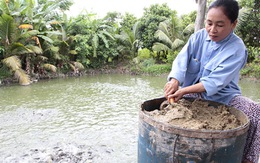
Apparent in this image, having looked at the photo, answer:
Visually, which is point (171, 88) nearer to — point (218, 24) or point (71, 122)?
point (218, 24)

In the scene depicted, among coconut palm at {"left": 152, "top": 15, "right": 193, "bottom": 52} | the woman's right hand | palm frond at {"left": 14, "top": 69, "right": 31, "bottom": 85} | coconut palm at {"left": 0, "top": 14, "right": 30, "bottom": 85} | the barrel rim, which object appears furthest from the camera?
coconut palm at {"left": 152, "top": 15, "right": 193, "bottom": 52}

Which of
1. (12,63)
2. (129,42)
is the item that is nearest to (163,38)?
(129,42)

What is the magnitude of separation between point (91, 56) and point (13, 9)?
4.77 meters

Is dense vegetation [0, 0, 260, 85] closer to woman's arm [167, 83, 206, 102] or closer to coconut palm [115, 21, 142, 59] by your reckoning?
coconut palm [115, 21, 142, 59]

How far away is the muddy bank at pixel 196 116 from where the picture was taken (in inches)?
65.8

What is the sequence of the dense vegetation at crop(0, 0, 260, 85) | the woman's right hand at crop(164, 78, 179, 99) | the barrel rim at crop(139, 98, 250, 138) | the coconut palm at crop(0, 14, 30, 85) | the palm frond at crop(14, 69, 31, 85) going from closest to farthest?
the barrel rim at crop(139, 98, 250, 138) < the woman's right hand at crop(164, 78, 179, 99) < the coconut palm at crop(0, 14, 30, 85) < the palm frond at crop(14, 69, 31, 85) < the dense vegetation at crop(0, 0, 260, 85)

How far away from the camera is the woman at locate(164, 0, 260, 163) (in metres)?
1.75

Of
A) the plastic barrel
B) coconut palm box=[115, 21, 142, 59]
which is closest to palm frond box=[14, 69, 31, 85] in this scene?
coconut palm box=[115, 21, 142, 59]

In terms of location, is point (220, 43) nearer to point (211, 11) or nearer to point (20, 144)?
point (211, 11)

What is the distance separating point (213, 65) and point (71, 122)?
417 cm

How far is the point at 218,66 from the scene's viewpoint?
1794 millimetres

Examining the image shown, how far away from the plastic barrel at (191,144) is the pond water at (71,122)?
217cm

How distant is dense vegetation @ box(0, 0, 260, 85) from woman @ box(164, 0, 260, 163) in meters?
8.46

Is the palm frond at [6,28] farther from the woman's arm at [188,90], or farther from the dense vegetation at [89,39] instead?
the woman's arm at [188,90]
